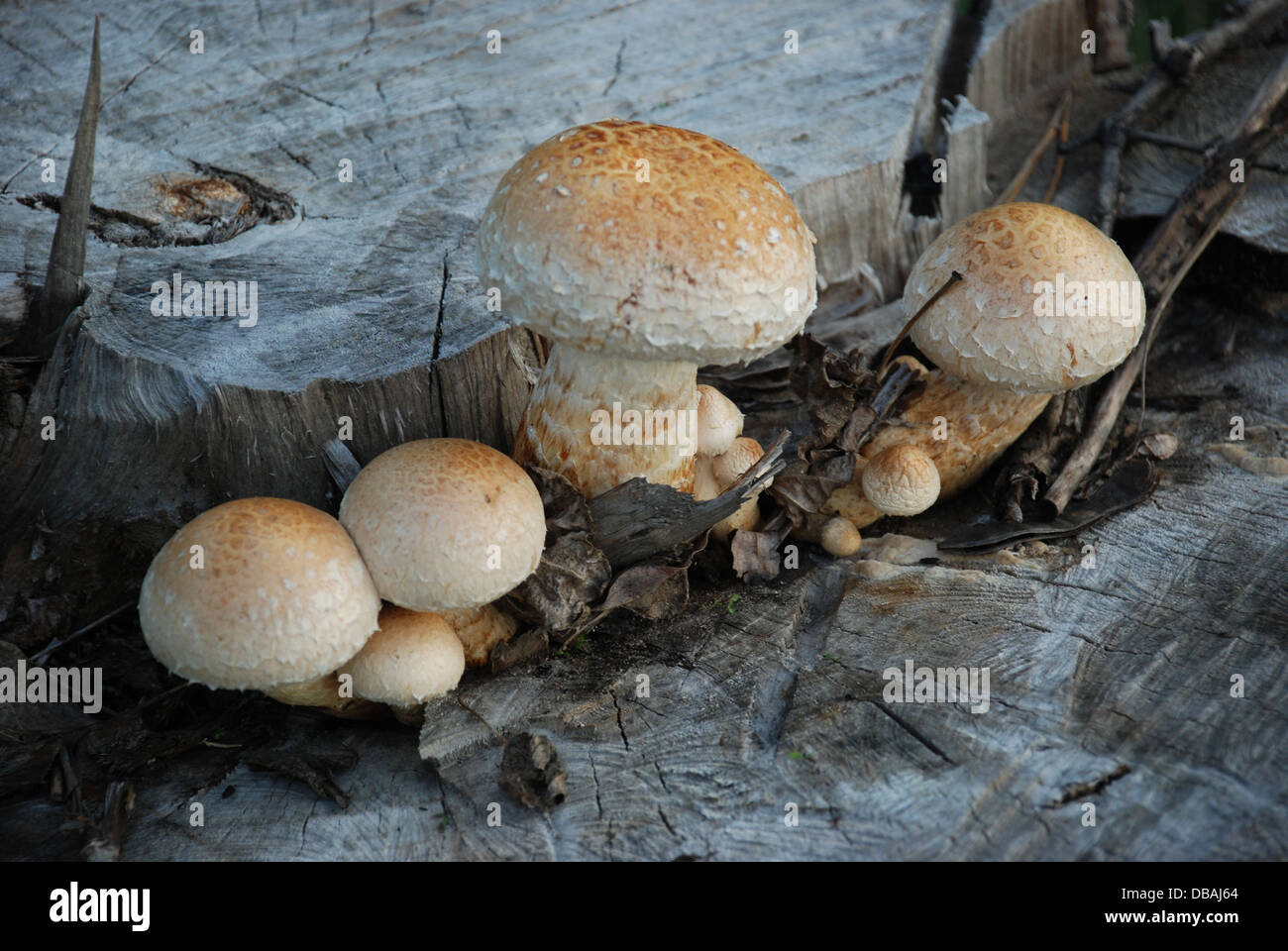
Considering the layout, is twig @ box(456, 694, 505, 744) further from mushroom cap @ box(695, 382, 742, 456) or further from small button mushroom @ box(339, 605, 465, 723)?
mushroom cap @ box(695, 382, 742, 456)

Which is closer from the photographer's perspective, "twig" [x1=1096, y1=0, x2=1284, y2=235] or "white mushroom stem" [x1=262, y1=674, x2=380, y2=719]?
"white mushroom stem" [x1=262, y1=674, x2=380, y2=719]

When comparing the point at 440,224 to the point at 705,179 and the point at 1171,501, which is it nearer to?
the point at 705,179

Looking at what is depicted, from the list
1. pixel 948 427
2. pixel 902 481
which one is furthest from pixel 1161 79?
pixel 902 481

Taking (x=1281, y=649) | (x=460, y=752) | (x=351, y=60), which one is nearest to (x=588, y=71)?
(x=351, y=60)

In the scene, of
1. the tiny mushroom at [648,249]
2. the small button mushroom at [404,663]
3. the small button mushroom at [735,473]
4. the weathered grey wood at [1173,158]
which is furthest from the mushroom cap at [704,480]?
the weathered grey wood at [1173,158]

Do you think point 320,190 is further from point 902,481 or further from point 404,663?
point 902,481

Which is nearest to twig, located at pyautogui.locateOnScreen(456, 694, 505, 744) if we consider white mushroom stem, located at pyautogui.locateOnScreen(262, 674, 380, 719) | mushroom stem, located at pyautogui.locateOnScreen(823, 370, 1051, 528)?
white mushroom stem, located at pyautogui.locateOnScreen(262, 674, 380, 719)
